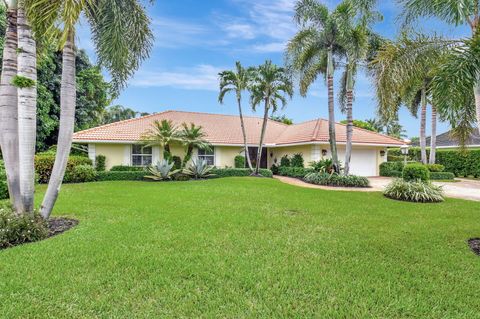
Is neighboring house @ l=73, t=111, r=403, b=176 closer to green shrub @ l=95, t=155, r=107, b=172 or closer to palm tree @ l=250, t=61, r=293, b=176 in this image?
green shrub @ l=95, t=155, r=107, b=172

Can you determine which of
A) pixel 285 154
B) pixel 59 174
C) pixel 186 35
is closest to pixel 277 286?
pixel 59 174

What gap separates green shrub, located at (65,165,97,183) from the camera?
15.7 meters

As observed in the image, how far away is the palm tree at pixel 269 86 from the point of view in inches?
754

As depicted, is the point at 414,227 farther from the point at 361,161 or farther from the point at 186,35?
the point at 361,161

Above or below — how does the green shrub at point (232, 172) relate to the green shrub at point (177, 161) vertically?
below

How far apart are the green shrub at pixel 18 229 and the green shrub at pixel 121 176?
10.9 metres

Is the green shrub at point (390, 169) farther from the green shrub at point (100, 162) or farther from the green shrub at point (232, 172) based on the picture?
the green shrub at point (100, 162)

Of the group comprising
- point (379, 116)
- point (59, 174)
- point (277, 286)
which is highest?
point (379, 116)

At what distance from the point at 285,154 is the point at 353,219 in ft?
54.2

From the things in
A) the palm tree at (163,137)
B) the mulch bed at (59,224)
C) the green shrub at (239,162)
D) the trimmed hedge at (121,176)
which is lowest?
the mulch bed at (59,224)

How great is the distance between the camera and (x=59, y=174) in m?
6.94

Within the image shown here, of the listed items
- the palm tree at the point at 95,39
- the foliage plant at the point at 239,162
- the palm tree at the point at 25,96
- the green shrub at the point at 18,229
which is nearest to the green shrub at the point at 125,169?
the foliage plant at the point at 239,162

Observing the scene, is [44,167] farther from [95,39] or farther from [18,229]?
[18,229]

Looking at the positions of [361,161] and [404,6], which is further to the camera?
[361,161]
